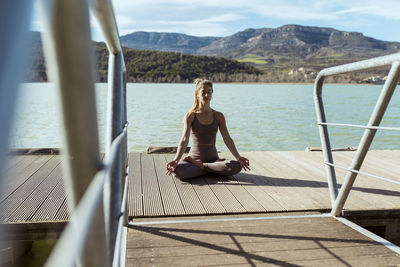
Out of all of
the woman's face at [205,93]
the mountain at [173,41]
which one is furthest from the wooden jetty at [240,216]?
the mountain at [173,41]

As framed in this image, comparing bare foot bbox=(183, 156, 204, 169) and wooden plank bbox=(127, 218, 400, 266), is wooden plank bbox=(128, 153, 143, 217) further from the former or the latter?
bare foot bbox=(183, 156, 204, 169)

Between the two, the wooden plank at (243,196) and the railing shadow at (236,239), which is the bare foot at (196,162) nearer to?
the wooden plank at (243,196)

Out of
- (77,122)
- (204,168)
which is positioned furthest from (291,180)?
(77,122)

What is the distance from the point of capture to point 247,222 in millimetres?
2328

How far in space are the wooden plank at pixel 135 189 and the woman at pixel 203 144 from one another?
334 millimetres

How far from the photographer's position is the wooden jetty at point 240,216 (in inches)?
73.4

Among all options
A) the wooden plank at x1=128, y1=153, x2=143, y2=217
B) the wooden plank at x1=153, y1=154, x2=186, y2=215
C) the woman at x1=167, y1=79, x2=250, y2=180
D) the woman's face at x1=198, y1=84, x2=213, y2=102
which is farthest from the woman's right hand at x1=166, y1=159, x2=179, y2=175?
the woman's face at x1=198, y1=84, x2=213, y2=102

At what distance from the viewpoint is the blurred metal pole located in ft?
0.59

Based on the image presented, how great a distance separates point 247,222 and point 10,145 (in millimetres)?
2247

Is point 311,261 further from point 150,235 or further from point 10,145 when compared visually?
point 10,145

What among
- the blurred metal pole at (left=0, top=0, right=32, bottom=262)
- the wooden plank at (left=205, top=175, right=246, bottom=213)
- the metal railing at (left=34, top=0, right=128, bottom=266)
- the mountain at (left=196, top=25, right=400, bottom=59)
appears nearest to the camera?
the blurred metal pole at (left=0, top=0, right=32, bottom=262)

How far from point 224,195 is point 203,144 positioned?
0.86m

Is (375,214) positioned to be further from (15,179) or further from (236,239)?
(15,179)

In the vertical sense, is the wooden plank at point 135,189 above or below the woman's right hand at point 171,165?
below
